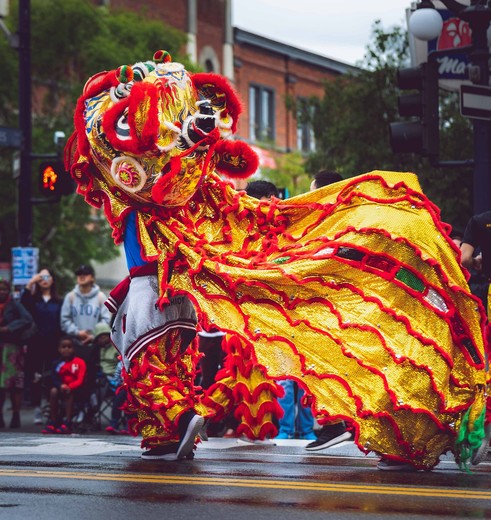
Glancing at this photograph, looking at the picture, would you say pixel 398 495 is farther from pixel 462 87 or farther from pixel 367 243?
pixel 462 87

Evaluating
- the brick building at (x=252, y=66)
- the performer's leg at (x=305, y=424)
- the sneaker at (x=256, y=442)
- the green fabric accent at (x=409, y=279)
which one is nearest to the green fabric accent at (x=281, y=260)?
the green fabric accent at (x=409, y=279)

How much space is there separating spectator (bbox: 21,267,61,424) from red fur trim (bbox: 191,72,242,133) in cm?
656

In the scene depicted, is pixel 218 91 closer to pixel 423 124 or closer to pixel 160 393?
pixel 160 393

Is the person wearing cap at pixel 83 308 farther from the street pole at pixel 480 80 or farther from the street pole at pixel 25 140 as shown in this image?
the street pole at pixel 25 140

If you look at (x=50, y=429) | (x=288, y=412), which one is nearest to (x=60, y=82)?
(x=50, y=429)

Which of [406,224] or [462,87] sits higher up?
[462,87]

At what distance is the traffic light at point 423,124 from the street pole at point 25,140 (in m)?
7.27

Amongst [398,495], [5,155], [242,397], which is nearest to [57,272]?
[5,155]

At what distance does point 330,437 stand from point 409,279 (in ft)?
7.42

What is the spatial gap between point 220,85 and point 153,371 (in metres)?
1.83

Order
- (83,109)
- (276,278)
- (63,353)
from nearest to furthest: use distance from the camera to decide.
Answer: (276,278) < (83,109) < (63,353)

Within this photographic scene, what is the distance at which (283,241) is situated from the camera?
8.77m

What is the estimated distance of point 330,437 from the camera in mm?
10070

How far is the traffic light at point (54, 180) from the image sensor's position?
1816 centimetres
